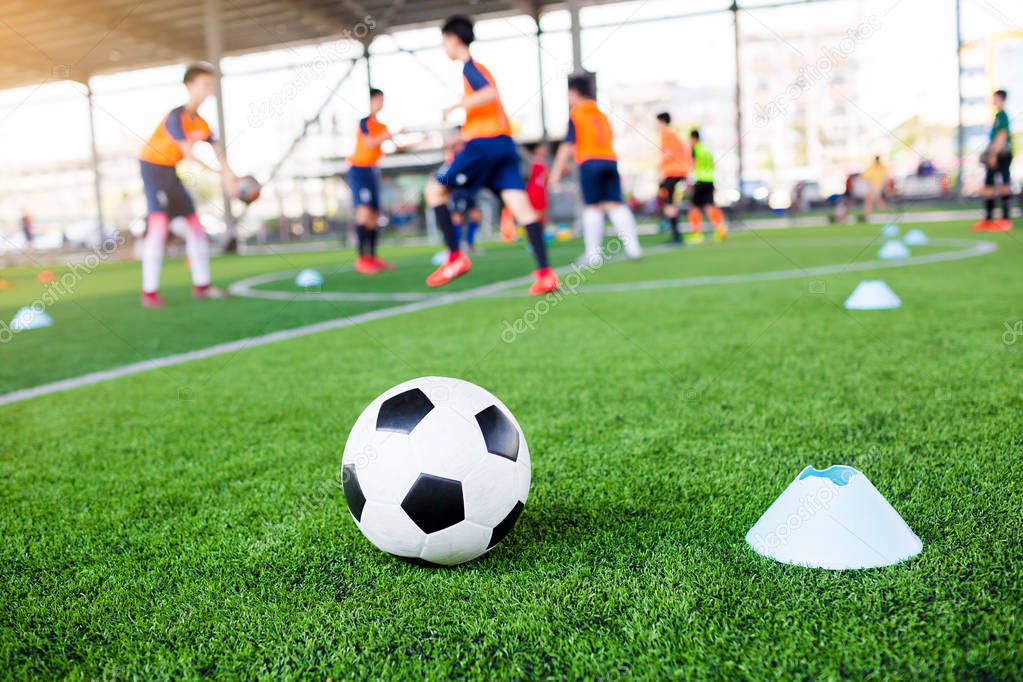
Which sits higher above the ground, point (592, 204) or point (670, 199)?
point (670, 199)

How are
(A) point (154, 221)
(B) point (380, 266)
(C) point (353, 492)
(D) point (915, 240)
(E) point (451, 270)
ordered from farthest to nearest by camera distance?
1. (B) point (380, 266)
2. (D) point (915, 240)
3. (A) point (154, 221)
4. (E) point (451, 270)
5. (C) point (353, 492)

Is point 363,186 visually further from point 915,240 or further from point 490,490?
point 490,490

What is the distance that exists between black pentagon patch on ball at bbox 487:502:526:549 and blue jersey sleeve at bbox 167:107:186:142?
704 cm

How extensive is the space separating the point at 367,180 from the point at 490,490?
1013 centimetres

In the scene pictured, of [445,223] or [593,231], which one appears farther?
[593,231]

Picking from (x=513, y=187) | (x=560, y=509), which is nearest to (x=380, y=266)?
(x=513, y=187)

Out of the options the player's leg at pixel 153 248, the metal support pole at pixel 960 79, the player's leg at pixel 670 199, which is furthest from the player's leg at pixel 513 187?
the metal support pole at pixel 960 79

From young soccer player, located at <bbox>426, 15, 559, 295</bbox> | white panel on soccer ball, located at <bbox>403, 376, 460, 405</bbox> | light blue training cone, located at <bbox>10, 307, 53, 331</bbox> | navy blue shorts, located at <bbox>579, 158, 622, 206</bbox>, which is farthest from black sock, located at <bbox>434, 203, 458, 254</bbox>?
white panel on soccer ball, located at <bbox>403, 376, 460, 405</bbox>

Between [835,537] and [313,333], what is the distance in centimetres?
508

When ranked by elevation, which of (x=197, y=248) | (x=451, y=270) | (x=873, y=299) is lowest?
(x=873, y=299)

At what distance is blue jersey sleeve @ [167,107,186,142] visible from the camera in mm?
7898

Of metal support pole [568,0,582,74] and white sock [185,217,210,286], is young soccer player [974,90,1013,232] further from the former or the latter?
white sock [185,217,210,286]

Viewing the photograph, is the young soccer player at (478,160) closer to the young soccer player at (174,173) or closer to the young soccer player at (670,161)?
the young soccer player at (174,173)

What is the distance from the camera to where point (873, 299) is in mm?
5902
